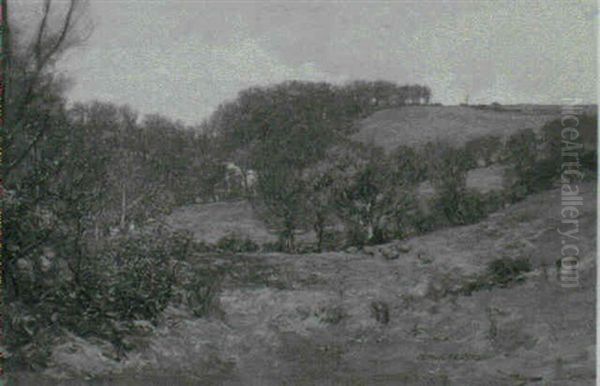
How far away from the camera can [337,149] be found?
80.4 feet

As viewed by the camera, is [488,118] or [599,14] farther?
[488,118]

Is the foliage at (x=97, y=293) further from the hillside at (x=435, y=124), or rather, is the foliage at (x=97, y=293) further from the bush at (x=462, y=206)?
the hillside at (x=435, y=124)

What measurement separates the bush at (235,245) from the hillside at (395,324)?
2578mm

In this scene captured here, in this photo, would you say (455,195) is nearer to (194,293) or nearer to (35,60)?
(194,293)

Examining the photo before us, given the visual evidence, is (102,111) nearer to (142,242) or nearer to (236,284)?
(236,284)

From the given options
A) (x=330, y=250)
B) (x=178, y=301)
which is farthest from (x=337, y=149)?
(x=178, y=301)

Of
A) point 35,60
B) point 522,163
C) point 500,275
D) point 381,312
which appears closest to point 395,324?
point 381,312

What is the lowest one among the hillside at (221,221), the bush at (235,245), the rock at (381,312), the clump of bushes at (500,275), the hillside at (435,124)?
the rock at (381,312)

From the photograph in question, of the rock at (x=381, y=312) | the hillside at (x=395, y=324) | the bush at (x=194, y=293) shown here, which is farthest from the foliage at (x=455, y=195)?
the bush at (x=194, y=293)

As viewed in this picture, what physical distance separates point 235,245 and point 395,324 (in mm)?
10138

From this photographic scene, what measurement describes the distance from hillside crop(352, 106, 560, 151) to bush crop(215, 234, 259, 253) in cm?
950

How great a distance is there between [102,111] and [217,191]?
7.14 m

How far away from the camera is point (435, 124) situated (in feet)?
118

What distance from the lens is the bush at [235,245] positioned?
2282 cm
